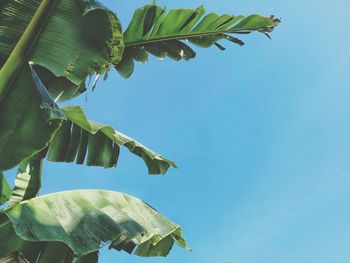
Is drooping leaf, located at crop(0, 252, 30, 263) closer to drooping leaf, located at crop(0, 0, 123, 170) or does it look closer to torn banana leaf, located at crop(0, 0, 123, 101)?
drooping leaf, located at crop(0, 0, 123, 170)

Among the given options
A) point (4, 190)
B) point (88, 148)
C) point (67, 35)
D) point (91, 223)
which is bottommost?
point (4, 190)

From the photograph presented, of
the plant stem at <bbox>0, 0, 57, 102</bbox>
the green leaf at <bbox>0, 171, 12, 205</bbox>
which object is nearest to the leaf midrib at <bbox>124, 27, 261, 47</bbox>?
the plant stem at <bbox>0, 0, 57, 102</bbox>

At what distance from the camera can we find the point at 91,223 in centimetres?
296

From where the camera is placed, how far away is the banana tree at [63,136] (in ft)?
9.02

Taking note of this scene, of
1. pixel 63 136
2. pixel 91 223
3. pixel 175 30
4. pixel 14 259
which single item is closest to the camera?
pixel 14 259

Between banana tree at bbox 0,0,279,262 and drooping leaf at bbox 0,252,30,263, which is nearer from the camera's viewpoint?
drooping leaf at bbox 0,252,30,263

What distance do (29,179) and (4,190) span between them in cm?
21

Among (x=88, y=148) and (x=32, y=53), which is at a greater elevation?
(x=32, y=53)

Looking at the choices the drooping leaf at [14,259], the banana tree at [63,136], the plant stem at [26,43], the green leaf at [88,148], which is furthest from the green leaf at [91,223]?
the plant stem at [26,43]

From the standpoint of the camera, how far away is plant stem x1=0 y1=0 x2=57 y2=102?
2746 millimetres

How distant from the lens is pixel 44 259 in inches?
128

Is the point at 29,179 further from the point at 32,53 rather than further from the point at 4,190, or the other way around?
the point at 32,53

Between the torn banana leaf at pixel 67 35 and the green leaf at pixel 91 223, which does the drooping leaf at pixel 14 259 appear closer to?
the green leaf at pixel 91 223

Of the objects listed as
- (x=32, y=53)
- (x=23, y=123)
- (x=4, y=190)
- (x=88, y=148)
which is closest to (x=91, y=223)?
(x=23, y=123)
